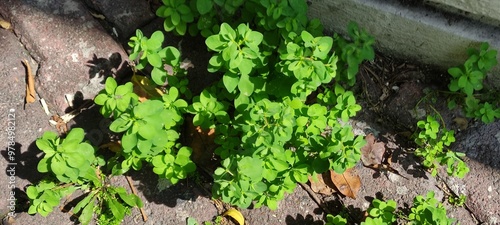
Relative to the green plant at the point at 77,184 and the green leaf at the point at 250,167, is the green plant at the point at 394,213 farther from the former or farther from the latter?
the green plant at the point at 77,184

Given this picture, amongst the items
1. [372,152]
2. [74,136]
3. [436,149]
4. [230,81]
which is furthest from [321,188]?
[74,136]

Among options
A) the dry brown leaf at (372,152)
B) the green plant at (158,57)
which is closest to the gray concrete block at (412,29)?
the dry brown leaf at (372,152)

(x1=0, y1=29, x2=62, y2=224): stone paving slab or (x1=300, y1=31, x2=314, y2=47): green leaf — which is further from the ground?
(x1=300, y1=31, x2=314, y2=47): green leaf

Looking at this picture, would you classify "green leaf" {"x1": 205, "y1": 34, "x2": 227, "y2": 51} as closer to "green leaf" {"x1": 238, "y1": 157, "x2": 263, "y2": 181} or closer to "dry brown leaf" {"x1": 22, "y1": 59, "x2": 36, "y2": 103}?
"green leaf" {"x1": 238, "y1": 157, "x2": 263, "y2": 181}

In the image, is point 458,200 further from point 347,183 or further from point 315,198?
point 315,198

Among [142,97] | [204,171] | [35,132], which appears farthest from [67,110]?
[204,171]

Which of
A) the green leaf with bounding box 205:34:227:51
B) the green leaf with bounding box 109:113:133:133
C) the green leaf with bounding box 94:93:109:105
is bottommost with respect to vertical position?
the green leaf with bounding box 94:93:109:105

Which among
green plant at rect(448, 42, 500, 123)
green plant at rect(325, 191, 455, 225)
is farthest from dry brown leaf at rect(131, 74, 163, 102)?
green plant at rect(448, 42, 500, 123)
